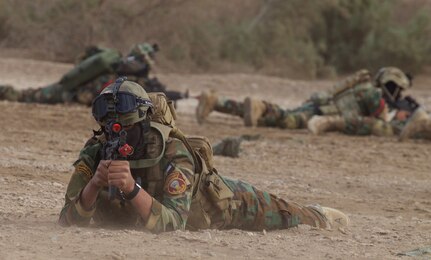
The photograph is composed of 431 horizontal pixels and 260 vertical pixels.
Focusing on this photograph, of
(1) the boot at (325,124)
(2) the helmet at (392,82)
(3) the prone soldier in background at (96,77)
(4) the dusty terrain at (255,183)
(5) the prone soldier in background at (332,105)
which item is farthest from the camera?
(2) the helmet at (392,82)

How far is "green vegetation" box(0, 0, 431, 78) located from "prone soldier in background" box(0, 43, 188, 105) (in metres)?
5.46

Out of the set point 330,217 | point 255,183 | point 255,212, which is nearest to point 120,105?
point 255,212

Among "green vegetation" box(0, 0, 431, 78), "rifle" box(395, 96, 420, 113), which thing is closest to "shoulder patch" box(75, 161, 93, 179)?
"rifle" box(395, 96, 420, 113)

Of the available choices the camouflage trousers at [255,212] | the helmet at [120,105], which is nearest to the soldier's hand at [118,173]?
the helmet at [120,105]

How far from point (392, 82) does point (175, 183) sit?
8.31 metres

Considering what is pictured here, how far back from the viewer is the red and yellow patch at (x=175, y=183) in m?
4.98

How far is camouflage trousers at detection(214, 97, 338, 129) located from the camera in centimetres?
1296

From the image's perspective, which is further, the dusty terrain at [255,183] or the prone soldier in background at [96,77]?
the prone soldier in background at [96,77]

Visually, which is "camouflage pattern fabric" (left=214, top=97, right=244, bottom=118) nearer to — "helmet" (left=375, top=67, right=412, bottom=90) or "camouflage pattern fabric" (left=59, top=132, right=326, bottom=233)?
"helmet" (left=375, top=67, right=412, bottom=90)

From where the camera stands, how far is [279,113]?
13.0m

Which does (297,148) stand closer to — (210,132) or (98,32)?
(210,132)

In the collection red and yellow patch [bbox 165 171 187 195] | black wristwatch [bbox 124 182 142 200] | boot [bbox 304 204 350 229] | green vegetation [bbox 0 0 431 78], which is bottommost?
A: boot [bbox 304 204 350 229]

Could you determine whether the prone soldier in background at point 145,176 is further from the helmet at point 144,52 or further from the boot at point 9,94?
the boot at point 9,94

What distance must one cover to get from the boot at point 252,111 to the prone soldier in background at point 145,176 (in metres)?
7.30
